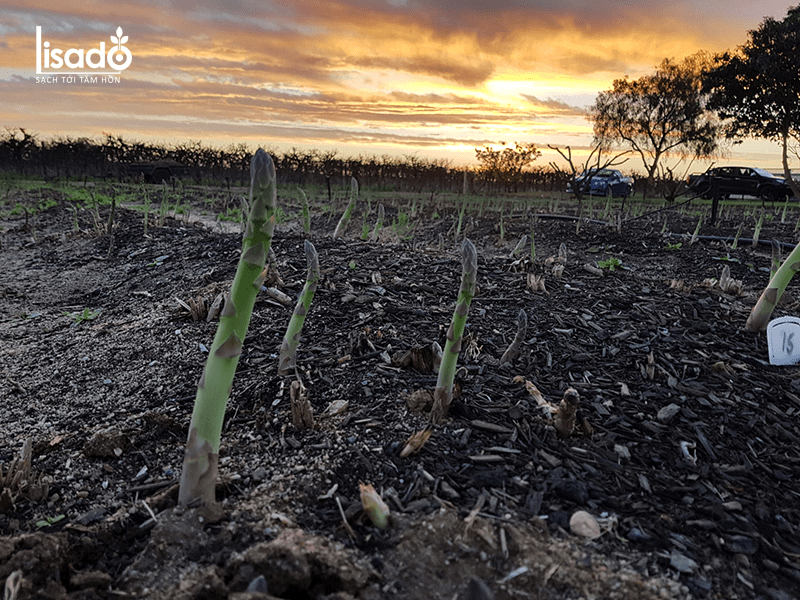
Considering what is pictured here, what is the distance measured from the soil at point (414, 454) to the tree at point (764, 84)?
21914mm

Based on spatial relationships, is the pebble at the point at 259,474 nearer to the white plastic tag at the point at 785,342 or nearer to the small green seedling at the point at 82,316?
the white plastic tag at the point at 785,342

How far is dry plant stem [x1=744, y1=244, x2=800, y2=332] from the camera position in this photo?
3.39 meters

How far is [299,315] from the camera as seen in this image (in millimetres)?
2699

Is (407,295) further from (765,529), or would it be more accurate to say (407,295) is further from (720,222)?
(720,222)

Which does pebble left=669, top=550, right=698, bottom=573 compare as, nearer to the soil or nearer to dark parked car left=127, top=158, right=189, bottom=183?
the soil

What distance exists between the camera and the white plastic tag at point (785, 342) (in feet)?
10.0

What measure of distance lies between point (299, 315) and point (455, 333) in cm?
100

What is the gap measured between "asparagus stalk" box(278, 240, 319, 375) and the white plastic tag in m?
2.76

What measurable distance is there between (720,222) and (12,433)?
523 inches

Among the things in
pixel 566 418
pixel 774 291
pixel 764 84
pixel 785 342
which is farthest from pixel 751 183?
pixel 566 418

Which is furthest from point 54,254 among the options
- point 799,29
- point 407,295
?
point 799,29

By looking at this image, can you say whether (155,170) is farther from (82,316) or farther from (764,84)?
(764,84)

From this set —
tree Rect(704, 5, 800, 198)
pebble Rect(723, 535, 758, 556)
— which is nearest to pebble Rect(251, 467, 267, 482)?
pebble Rect(723, 535, 758, 556)

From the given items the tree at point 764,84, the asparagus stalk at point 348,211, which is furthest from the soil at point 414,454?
the tree at point 764,84
